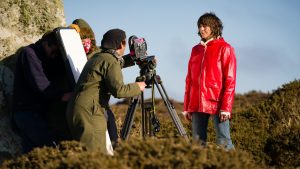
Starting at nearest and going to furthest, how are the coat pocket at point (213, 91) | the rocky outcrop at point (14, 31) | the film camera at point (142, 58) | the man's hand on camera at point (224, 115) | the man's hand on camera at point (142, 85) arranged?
1. the man's hand on camera at point (142, 85)
2. the film camera at point (142, 58)
3. the man's hand on camera at point (224, 115)
4. the coat pocket at point (213, 91)
5. the rocky outcrop at point (14, 31)

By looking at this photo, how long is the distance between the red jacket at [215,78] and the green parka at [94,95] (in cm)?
121

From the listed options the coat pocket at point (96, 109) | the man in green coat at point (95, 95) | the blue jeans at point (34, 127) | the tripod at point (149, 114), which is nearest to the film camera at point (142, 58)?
the tripod at point (149, 114)

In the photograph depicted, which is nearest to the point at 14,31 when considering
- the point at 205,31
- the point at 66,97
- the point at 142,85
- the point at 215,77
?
the point at 66,97

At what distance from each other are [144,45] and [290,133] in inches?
217

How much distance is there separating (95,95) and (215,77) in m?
1.63

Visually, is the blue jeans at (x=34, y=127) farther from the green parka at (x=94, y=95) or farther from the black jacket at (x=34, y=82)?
the green parka at (x=94, y=95)

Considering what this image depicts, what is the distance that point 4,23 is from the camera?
7602 millimetres

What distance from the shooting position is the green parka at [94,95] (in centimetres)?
617

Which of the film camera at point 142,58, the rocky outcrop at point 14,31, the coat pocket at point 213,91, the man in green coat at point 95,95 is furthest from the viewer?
the rocky outcrop at point 14,31

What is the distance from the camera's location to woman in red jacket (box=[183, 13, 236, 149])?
7.19 metres

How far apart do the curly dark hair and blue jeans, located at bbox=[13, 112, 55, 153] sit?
6.99 feet

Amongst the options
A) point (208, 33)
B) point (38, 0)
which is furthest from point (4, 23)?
point (208, 33)

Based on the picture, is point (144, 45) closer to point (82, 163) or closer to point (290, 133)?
point (82, 163)

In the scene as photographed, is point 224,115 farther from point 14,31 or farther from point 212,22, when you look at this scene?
point 14,31
